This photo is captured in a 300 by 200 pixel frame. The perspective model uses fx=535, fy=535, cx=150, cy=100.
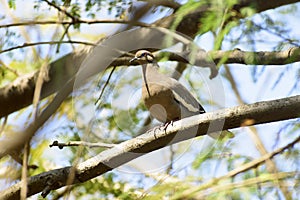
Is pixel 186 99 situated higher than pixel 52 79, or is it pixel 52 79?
pixel 52 79

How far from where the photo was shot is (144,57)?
3871mm

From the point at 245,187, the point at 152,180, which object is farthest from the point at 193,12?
the point at 245,187

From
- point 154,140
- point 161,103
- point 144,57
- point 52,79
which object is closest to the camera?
point 154,140

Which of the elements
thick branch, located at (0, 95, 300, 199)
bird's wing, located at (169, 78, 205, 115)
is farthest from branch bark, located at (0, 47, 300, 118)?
thick branch, located at (0, 95, 300, 199)

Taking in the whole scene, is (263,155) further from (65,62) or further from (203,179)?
(65,62)

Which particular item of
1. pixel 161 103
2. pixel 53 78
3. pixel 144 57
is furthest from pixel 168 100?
pixel 53 78

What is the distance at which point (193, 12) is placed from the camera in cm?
403

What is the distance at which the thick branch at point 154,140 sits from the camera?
2.34m

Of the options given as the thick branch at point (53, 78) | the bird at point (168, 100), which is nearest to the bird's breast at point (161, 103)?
the bird at point (168, 100)

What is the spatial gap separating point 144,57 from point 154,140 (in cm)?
140

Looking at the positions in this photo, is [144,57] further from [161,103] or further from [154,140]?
[154,140]

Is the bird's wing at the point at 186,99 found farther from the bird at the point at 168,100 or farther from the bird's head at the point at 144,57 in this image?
the bird's head at the point at 144,57

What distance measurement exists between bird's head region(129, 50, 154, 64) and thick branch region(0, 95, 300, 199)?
1.24 metres

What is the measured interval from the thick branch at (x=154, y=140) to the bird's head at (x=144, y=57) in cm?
124
